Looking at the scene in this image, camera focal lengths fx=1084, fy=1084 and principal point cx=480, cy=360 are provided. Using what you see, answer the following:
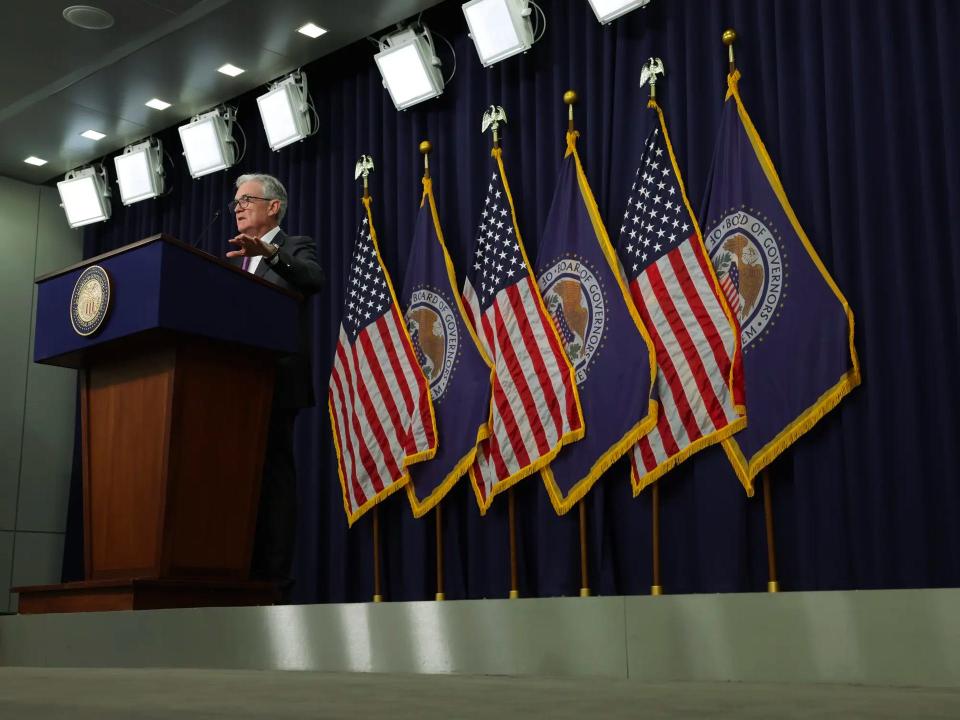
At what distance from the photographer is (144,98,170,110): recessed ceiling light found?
6.10 meters

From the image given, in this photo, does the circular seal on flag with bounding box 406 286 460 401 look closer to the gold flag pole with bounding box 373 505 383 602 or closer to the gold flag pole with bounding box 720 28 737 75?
the gold flag pole with bounding box 373 505 383 602

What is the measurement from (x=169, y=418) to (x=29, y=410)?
4177 mm

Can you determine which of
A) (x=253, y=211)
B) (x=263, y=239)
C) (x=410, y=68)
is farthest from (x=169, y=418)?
(x=410, y=68)

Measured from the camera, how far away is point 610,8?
4.39 m

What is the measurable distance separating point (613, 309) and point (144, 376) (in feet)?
6.04

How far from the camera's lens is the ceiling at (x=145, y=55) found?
203 inches

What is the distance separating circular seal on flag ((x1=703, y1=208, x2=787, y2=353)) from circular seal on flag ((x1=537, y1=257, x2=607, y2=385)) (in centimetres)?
52

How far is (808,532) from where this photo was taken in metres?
3.74

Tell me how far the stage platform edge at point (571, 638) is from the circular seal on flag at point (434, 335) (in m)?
2.08

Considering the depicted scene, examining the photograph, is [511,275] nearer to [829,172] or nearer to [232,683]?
[829,172]

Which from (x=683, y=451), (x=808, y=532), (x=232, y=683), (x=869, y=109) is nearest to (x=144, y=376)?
(x=232, y=683)

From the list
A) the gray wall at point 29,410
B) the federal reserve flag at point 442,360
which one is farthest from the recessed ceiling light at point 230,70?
the gray wall at point 29,410

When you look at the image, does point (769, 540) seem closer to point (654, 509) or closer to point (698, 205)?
point (654, 509)

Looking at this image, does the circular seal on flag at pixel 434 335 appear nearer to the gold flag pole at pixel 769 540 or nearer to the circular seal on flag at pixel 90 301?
the gold flag pole at pixel 769 540
